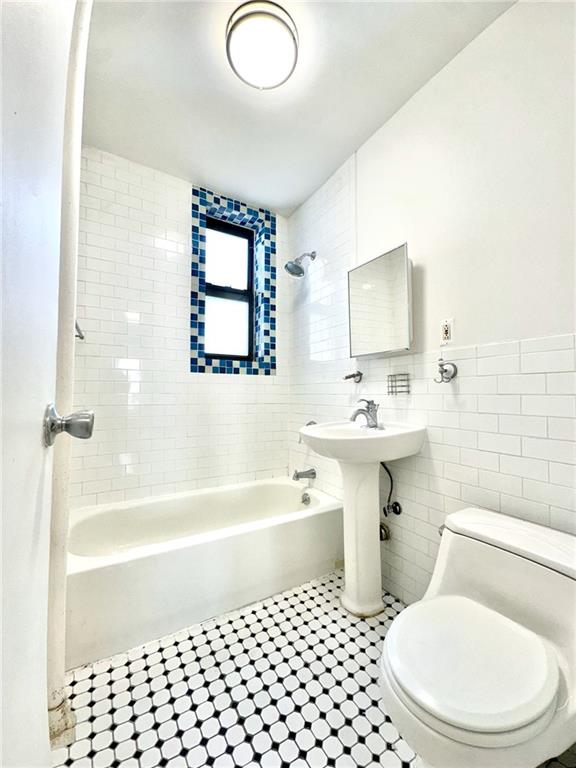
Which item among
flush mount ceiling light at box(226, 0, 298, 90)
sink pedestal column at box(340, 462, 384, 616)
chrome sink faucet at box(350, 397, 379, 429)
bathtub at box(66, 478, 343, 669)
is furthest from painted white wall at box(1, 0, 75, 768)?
chrome sink faucet at box(350, 397, 379, 429)

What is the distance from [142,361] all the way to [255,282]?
113 cm

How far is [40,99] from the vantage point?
1.53ft

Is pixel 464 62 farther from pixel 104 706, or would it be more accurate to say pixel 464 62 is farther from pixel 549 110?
pixel 104 706

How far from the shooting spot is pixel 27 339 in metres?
0.44

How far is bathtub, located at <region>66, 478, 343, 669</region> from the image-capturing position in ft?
4.08

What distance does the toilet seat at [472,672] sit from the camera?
0.63 metres

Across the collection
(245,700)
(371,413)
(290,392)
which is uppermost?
(290,392)

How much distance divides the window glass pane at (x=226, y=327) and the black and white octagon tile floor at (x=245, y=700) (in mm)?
1706

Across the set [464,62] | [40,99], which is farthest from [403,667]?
[464,62]

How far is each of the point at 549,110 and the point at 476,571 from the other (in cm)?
159

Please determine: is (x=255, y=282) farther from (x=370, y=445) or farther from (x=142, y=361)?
(x=370, y=445)

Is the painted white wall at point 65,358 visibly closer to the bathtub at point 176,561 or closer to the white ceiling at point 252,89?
the bathtub at point 176,561

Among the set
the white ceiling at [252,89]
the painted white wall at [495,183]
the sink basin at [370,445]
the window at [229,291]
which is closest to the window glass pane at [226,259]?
the window at [229,291]

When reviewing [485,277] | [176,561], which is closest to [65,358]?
[176,561]
